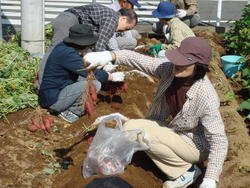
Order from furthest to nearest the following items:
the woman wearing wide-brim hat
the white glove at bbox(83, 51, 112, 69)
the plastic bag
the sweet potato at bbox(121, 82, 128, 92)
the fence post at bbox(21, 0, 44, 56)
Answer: the woman wearing wide-brim hat → the fence post at bbox(21, 0, 44, 56) → the sweet potato at bbox(121, 82, 128, 92) → the plastic bag → the white glove at bbox(83, 51, 112, 69)

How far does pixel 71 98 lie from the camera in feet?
16.1

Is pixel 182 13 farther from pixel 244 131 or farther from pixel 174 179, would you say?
pixel 174 179

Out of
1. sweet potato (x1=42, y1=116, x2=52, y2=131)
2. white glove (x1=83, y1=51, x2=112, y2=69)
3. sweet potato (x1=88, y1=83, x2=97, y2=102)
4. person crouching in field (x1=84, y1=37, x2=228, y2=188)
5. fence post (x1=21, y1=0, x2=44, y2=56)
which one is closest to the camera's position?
person crouching in field (x1=84, y1=37, x2=228, y2=188)

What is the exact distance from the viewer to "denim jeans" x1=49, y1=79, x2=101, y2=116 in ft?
16.0

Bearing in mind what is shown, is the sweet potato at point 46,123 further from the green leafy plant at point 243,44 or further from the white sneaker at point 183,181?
the green leafy plant at point 243,44

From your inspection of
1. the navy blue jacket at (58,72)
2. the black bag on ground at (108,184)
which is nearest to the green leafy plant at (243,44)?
→ the navy blue jacket at (58,72)

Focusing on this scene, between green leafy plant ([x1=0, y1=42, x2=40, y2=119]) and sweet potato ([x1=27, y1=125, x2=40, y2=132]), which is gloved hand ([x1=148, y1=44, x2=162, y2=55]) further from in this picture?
sweet potato ([x1=27, y1=125, x2=40, y2=132])

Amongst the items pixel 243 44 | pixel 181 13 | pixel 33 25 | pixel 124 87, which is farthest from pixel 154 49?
pixel 33 25

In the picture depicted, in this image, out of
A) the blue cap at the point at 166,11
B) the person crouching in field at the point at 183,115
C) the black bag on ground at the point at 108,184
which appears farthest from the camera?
the blue cap at the point at 166,11

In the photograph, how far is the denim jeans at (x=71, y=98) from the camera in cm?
488

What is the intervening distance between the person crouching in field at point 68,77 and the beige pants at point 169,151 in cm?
104

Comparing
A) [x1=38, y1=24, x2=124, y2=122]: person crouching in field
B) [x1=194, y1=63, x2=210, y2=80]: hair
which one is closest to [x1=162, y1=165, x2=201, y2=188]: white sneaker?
[x1=194, y1=63, x2=210, y2=80]: hair

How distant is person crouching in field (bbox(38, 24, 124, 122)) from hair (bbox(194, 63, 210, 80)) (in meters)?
1.36

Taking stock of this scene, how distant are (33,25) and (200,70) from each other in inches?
128
